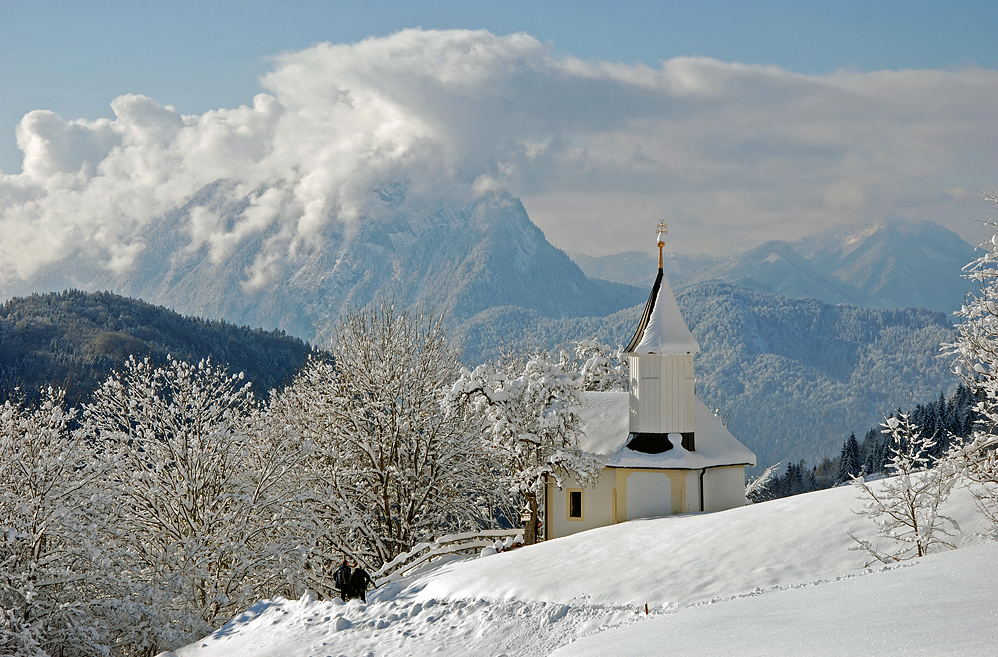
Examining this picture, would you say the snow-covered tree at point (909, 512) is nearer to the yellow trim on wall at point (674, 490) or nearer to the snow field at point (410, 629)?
the snow field at point (410, 629)

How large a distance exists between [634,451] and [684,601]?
47.3 feet

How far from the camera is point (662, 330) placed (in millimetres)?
31469

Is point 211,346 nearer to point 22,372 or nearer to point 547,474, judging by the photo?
point 22,372

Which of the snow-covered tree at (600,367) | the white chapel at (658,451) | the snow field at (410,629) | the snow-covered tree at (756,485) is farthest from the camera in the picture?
the snow-covered tree at (756,485)

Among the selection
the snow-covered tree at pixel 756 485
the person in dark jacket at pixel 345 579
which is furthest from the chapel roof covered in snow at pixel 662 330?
the person in dark jacket at pixel 345 579

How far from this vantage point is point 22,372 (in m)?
165

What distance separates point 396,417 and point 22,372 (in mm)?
160468

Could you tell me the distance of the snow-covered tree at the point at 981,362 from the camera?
55.8 ft

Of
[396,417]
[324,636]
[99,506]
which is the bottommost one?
[324,636]

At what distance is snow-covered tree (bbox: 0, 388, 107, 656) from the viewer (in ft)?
73.4

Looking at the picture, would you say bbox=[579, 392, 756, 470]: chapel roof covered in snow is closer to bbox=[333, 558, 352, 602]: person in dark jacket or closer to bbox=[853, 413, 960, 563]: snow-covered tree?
bbox=[853, 413, 960, 563]: snow-covered tree

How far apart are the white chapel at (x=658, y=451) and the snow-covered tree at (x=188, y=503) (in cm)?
1069

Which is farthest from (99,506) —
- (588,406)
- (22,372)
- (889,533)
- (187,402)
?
(22,372)

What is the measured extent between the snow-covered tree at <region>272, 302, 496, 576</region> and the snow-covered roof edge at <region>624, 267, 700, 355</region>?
731cm
